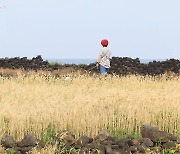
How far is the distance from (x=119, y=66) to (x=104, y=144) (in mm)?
17791

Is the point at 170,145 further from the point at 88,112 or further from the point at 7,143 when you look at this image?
the point at 7,143

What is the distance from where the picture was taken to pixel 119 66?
26.7 metres

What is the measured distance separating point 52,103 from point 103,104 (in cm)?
111

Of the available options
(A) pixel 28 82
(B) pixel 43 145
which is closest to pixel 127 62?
(A) pixel 28 82

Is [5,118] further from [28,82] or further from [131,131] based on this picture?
[28,82]

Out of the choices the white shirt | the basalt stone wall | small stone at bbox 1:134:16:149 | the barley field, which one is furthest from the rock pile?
the basalt stone wall

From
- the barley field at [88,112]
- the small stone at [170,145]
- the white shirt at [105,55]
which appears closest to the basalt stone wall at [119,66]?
the white shirt at [105,55]

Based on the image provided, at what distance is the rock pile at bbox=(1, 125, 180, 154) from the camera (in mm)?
8797

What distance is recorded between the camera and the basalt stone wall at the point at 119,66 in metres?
25.8

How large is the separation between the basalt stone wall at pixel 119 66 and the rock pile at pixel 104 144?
49.5 ft

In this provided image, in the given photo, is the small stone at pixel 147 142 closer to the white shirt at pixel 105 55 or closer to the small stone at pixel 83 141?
the small stone at pixel 83 141

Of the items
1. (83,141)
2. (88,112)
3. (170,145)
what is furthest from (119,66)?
(83,141)

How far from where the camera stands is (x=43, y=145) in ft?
29.1

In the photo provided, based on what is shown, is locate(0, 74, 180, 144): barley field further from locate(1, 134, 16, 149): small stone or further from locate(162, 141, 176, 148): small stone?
locate(162, 141, 176, 148): small stone
